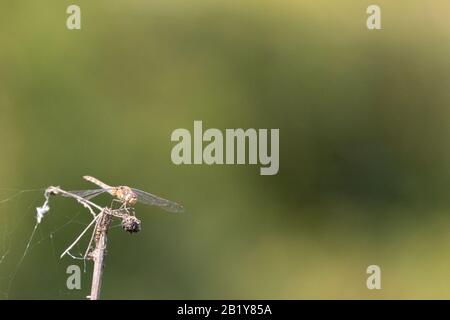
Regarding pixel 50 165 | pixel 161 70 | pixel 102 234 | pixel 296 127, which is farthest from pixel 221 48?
pixel 102 234

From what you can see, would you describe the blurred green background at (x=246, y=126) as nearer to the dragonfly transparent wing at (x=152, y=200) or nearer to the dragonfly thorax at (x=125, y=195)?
the dragonfly transparent wing at (x=152, y=200)

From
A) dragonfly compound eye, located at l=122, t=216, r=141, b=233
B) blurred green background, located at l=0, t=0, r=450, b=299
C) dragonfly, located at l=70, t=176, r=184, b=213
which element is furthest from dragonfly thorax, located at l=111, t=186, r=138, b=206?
blurred green background, located at l=0, t=0, r=450, b=299

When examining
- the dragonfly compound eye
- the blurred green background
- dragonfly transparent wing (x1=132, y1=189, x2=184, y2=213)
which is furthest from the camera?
the blurred green background

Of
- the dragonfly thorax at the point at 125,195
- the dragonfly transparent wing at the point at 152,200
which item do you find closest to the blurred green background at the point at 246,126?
the dragonfly transparent wing at the point at 152,200

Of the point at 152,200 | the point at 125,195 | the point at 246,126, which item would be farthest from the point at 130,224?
the point at 246,126

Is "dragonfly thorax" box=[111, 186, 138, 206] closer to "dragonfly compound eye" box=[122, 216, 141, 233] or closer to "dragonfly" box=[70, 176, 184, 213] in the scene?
"dragonfly" box=[70, 176, 184, 213]

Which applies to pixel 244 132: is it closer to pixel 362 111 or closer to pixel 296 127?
pixel 296 127

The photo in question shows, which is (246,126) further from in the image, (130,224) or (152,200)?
(130,224)
